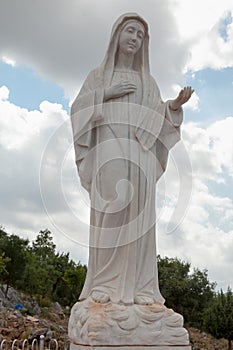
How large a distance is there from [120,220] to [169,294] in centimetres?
2541

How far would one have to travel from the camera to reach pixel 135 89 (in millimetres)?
6320

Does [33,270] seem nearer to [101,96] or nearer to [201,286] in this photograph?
[201,286]

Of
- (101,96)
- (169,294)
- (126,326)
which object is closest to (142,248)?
(126,326)

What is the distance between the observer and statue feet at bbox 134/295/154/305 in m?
5.46

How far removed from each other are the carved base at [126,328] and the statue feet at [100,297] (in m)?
0.06

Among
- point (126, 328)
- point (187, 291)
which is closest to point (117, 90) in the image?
point (126, 328)

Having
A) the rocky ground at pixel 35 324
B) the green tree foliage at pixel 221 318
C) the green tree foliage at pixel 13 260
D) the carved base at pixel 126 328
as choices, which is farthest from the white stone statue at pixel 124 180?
the green tree foliage at pixel 13 260

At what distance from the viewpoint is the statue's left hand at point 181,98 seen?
6223mm

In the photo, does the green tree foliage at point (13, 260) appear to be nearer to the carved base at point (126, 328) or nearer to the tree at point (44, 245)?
the tree at point (44, 245)

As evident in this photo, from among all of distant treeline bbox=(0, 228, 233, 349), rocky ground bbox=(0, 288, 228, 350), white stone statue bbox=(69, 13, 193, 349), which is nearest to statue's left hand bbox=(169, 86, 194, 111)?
white stone statue bbox=(69, 13, 193, 349)

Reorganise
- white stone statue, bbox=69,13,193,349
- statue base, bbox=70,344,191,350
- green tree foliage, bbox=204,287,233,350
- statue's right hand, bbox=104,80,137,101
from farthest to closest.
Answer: green tree foliage, bbox=204,287,233,350, statue's right hand, bbox=104,80,137,101, white stone statue, bbox=69,13,193,349, statue base, bbox=70,344,191,350

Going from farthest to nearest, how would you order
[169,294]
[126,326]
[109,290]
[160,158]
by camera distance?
[169,294]
[160,158]
[109,290]
[126,326]

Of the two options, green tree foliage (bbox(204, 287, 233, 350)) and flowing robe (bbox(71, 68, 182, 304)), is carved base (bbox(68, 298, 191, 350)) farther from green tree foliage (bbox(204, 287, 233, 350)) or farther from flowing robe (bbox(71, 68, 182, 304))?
green tree foliage (bbox(204, 287, 233, 350))

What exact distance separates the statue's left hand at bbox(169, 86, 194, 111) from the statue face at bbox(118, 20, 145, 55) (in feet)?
3.03
